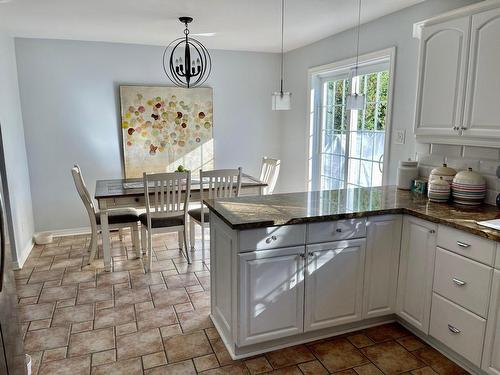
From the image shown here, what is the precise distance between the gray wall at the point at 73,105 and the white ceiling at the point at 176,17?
22 centimetres

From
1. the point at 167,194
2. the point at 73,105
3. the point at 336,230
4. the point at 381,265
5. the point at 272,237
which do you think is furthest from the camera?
the point at 73,105

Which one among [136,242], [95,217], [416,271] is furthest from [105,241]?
[416,271]

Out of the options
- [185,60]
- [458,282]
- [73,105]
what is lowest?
[458,282]

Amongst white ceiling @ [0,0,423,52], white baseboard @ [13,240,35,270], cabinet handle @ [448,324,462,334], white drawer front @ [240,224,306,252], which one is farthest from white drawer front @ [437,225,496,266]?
white baseboard @ [13,240,35,270]

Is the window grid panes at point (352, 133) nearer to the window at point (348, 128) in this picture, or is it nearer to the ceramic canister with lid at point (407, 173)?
the window at point (348, 128)

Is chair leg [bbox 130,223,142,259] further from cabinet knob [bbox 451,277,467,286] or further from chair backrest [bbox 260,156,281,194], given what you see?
cabinet knob [bbox 451,277,467,286]

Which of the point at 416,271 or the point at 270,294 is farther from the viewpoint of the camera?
the point at 416,271

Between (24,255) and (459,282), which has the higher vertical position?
(459,282)

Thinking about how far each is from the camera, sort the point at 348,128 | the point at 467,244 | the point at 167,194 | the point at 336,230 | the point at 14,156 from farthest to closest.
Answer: the point at 348,128
the point at 14,156
the point at 167,194
the point at 336,230
the point at 467,244

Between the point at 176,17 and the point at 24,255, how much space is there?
2.82 metres

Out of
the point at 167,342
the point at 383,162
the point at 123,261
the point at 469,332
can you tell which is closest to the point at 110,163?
the point at 123,261

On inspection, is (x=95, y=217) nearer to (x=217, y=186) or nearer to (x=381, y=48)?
(x=217, y=186)

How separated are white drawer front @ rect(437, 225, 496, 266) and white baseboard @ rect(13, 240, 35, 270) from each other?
3673mm

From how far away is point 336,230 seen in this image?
235cm
